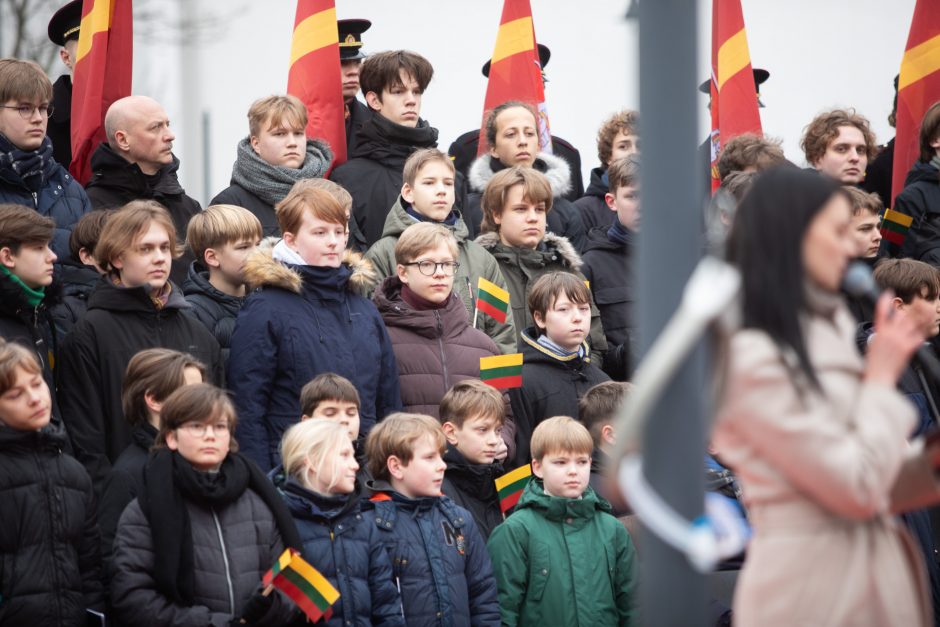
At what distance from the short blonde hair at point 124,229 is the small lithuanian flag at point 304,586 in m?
1.76

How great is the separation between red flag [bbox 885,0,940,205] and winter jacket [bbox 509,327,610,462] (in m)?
3.60

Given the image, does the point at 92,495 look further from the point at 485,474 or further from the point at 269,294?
the point at 485,474

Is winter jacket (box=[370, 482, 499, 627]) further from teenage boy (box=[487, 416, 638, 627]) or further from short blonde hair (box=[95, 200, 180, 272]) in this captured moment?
short blonde hair (box=[95, 200, 180, 272])

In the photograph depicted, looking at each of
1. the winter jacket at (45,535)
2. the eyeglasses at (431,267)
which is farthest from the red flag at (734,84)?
the winter jacket at (45,535)

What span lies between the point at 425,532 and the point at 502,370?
1176mm

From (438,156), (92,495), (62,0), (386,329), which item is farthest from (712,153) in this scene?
(62,0)

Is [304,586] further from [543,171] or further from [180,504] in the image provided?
[543,171]

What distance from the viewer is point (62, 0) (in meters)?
19.0

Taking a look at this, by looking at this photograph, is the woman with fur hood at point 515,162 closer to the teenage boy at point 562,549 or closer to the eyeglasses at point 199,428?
the teenage boy at point 562,549

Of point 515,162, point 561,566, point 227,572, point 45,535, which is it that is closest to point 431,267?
point 561,566

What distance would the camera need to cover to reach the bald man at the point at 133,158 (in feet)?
25.6

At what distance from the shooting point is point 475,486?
23.2 ft

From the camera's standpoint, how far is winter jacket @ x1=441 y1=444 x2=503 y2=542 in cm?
700

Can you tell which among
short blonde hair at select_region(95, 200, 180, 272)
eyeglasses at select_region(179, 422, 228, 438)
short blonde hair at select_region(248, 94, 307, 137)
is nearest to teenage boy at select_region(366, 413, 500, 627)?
eyeglasses at select_region(179, 422, 228, 438)
